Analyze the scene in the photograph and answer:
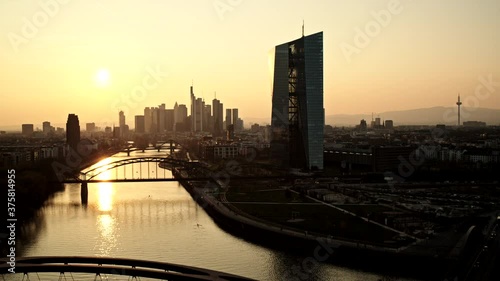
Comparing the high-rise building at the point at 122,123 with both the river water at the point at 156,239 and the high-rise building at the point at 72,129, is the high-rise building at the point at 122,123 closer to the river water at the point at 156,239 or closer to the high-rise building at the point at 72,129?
the high-rise building at the point at 72,129

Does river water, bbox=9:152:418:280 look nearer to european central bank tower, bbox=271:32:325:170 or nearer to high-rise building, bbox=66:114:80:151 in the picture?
european central bank tower, bbox=271:32:325:170

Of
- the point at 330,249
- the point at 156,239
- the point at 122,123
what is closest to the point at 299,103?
the point at 156,239

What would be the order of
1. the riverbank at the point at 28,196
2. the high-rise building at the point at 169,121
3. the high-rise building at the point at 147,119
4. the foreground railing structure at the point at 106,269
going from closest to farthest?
the foreground railing structure at the point at 106,269 → the riverbank at the point at 28,196 → the high-rise building at the point at 169,121 → the high-rise building at the point at 147,119

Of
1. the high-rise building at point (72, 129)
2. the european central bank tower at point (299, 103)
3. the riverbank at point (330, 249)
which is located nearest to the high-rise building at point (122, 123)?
the high-rise building at point (72, 129)

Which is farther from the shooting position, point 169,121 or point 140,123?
point 140,123

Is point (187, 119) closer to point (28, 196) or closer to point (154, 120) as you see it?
point (154, 120)

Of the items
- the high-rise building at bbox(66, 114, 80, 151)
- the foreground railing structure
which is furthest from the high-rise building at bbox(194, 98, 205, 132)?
the foreground railing structure

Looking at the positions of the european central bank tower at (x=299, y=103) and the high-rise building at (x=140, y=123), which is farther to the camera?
the high-rise building at (x=140, y=123)

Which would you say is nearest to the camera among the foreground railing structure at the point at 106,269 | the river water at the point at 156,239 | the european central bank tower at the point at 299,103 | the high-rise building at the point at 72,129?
the foreground railing structure at the point at 106,269
